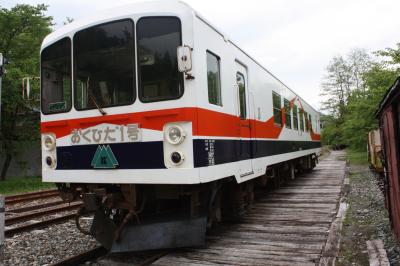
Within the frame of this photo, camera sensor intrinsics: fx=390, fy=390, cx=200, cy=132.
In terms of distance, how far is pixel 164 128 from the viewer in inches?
177

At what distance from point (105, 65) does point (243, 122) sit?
7.67 ft

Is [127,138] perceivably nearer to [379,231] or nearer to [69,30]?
[69,30]

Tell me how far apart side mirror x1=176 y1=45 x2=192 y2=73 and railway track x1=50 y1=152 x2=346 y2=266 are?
7.63 feet

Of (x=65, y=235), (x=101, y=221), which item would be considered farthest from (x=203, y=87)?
(x=65, y=235)

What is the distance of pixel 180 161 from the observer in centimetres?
439

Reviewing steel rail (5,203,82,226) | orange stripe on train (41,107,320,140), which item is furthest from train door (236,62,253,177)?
steel rail (5,203,82,226)

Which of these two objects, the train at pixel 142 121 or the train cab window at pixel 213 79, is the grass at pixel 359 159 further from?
the train at pixel 142 121

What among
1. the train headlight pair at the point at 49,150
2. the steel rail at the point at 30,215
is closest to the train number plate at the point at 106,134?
the train headlight pair at the point at 49,150

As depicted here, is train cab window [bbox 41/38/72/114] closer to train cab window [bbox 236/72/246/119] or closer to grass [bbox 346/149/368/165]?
train cab window [bbox 236/72/246/119]

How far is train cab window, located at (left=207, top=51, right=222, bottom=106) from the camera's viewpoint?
5.02 m

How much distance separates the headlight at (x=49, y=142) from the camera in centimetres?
527

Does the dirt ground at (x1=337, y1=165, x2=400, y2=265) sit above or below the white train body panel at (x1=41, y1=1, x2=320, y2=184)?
below

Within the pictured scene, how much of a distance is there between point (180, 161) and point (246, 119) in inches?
88.3

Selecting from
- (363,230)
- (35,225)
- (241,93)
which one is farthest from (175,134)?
(35,225)
